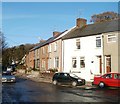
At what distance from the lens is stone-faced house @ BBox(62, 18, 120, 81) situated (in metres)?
31.8

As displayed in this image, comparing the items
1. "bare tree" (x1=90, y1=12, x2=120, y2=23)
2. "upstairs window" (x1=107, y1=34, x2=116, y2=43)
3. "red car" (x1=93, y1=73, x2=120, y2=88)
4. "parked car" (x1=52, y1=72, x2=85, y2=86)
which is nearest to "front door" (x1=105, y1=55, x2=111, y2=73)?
"upstairs window" (x1=107, y1=34, x2=116, y2=43)

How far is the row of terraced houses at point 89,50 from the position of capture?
105 ft

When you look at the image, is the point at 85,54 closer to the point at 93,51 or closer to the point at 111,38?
the point at 93,51

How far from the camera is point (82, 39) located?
36781 millimetres

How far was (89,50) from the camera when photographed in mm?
35344

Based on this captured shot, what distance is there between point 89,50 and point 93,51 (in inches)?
32.7

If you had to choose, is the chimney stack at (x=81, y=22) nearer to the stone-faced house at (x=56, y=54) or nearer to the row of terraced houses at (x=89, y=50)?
the row of terraced houses at (x=89, y=50)

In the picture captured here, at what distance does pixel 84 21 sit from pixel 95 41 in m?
10.1

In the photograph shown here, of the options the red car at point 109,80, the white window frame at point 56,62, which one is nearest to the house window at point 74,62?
the white window frame at point 56,62

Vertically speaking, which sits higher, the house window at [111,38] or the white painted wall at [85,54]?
the house window at [111,38]

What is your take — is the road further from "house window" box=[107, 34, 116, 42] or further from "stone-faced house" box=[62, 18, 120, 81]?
"house window" box=[107, 34, 116, 42]

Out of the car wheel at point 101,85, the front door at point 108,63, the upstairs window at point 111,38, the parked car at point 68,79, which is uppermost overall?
the upstairs window at point 111,38

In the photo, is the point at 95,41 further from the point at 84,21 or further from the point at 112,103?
the point at 112,103

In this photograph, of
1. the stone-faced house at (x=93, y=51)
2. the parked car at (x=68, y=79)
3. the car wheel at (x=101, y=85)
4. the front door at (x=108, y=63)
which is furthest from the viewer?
the front door at (x=108, y=63)
